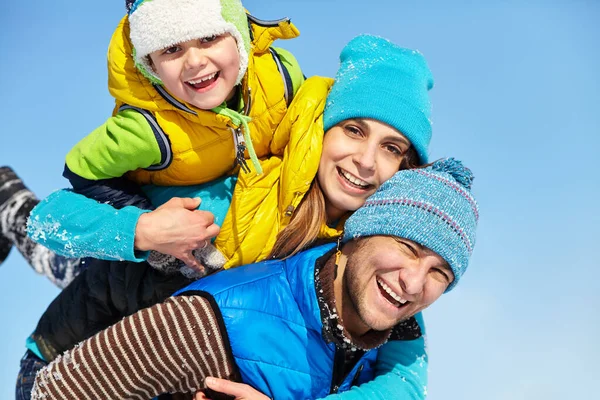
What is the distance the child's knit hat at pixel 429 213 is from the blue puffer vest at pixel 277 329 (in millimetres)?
243

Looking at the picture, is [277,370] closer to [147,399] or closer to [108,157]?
[147,399]

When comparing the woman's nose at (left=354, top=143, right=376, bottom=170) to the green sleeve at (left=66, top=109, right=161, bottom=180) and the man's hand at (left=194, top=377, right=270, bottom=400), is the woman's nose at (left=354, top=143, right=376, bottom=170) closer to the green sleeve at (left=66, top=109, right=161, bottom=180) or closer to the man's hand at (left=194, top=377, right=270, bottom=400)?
the green sleeve at (left=66, top=109, right=161, bottom=180)

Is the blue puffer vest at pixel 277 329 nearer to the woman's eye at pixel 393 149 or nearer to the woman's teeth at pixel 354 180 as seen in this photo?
the woman's teeth at pixel 354 180

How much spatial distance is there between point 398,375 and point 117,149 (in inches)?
44.0

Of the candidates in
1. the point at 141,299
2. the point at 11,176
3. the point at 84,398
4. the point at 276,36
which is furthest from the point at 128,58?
the point at 11,176

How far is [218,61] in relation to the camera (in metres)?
2.06

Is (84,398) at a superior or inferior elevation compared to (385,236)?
inferior

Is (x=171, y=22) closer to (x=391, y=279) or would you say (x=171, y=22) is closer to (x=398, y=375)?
(x=391, y=279)

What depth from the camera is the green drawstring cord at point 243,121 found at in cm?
212

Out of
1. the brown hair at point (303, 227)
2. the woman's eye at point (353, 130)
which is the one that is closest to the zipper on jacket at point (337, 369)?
the brown hair at point (303, 227)

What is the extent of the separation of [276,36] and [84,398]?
126cm

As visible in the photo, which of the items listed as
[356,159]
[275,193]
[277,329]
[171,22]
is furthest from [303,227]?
[171,22]

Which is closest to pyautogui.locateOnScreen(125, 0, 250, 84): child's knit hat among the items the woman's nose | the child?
the child

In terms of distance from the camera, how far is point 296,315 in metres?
2.03
